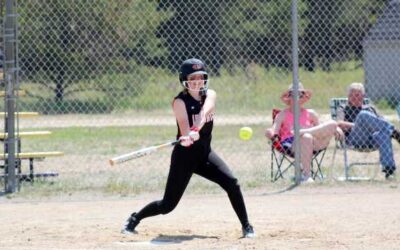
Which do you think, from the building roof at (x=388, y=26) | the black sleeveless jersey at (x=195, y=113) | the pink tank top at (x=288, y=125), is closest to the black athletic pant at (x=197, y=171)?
the black sleeveless jersey at (x=195, y=113)

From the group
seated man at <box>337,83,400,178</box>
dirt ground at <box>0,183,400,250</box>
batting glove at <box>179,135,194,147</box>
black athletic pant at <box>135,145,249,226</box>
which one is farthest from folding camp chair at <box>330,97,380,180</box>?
batting glove at <box>179,135,194,147</box>

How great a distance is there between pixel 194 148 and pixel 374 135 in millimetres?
4363

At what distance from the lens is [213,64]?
1859 centimetres

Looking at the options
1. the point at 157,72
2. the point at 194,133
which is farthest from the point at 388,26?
the point at 194,133

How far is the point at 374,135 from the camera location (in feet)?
39.8

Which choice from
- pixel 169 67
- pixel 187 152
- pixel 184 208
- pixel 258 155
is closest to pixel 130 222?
pixel 187 152

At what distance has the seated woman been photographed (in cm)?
1185

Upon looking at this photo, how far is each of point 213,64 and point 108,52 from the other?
3182 millimetres

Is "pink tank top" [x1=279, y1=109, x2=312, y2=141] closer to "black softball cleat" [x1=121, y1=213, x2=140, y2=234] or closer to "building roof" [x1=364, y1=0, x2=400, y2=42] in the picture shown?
"black softball cleat" [x1=121, y1=213, x2=140, y2=234]

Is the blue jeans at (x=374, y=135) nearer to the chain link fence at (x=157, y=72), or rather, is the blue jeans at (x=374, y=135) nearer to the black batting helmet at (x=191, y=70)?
the chain link fence at (x=157, y=72)

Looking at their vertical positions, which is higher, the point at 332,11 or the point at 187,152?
the point at 332,11

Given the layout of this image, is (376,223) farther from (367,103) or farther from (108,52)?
(108,52)

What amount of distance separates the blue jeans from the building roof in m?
7.15

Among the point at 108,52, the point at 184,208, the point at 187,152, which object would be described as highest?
the point at 108,52
